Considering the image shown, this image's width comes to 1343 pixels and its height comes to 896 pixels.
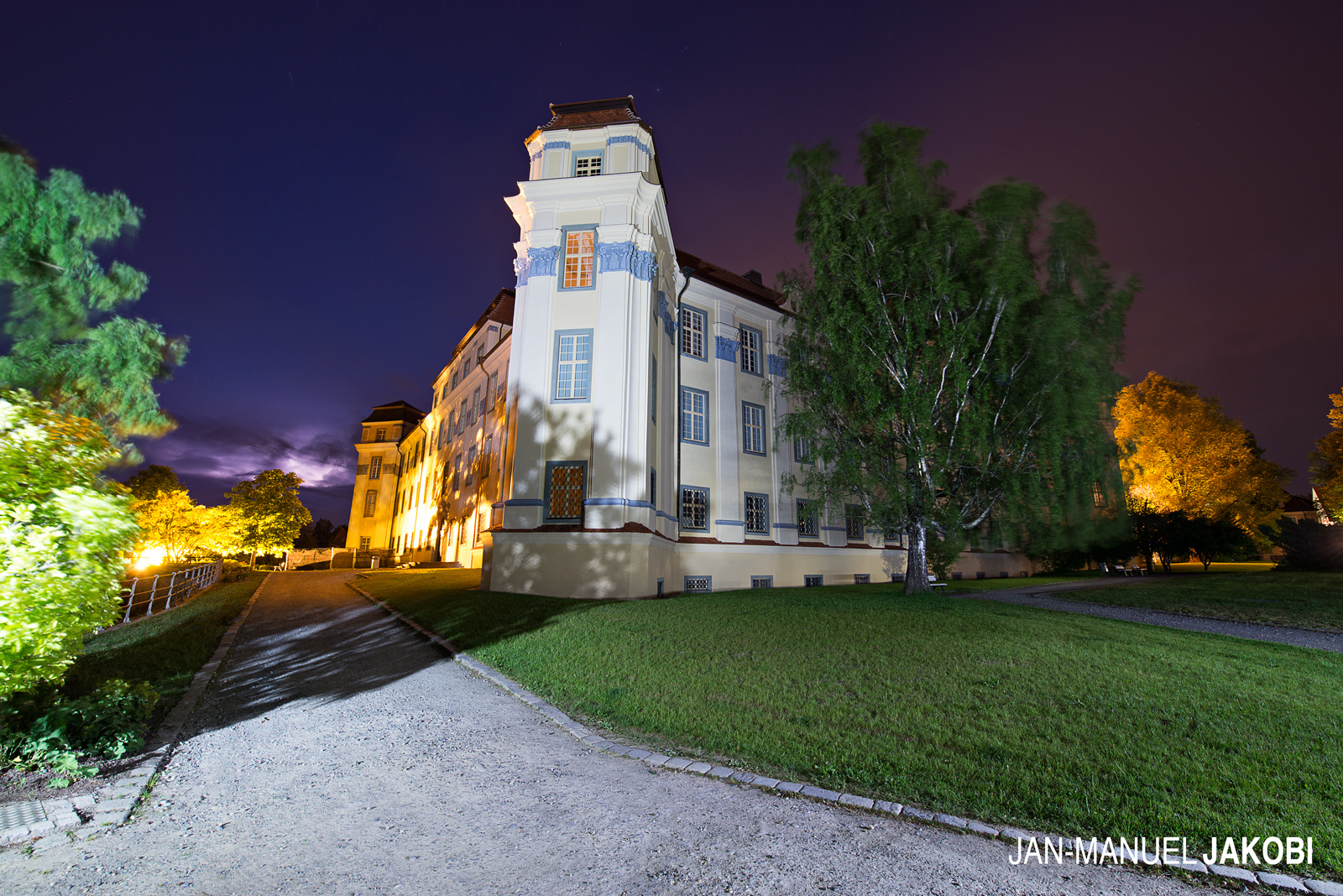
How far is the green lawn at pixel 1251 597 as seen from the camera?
13.6 metres

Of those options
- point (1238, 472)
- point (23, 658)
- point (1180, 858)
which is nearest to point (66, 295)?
point (23, 658)

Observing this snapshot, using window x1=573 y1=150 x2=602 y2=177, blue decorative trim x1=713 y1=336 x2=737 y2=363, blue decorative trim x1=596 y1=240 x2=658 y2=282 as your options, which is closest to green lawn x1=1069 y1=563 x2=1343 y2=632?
blue decorative trim x1=713 y1=336 x2=737 y2=363

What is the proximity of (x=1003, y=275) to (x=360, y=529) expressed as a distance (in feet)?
193

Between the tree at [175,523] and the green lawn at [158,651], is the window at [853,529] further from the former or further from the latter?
the tree at [175,523]

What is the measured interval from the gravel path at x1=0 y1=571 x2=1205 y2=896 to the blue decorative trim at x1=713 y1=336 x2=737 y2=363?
2074cm

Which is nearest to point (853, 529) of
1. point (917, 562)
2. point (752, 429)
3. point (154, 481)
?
point (752, 429)

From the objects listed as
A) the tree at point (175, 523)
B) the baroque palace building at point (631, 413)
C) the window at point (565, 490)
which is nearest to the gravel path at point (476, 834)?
the baroque palace building at point (631, 413)

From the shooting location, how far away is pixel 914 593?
15945 millimetres

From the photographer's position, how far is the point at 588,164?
21328 millimetres

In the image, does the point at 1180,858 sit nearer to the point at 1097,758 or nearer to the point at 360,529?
the point at 1097,758

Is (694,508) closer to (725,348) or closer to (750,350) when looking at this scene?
(725,348)

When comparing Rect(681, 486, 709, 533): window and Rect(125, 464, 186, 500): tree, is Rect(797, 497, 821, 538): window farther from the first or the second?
Rect(125, 464, 186, 500): tree

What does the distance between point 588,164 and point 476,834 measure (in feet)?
71.5

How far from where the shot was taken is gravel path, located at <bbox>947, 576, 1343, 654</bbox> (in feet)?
37.2
